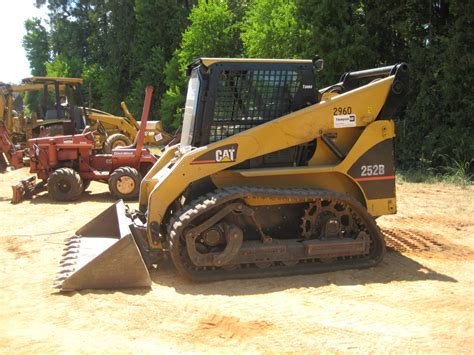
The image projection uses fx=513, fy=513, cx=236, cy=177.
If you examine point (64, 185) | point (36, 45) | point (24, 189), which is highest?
point (36, 45)

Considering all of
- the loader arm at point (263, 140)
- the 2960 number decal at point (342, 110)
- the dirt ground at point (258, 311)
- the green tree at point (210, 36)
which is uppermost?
the green tree at point (210, 36)

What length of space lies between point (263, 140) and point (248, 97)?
0.58 m

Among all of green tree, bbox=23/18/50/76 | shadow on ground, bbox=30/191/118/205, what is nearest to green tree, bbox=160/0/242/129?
shadow on ground, bbox=30/191/118/205

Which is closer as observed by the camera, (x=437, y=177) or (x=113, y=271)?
(x=113, y=271)

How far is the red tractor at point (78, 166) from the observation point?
1012cm

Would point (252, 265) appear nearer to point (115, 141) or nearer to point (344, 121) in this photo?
point (344, 121)

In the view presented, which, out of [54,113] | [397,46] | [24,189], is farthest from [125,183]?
[397,46]

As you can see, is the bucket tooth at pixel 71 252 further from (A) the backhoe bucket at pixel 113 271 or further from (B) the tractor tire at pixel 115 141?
(B) the tractor tire at pixel 115 141

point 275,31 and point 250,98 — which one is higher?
point 275,31

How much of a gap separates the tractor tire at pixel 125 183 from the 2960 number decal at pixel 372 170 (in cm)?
564

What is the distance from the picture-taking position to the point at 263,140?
17.1 ft

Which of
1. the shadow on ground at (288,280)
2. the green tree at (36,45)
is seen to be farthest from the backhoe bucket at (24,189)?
the green tree at (36,45)

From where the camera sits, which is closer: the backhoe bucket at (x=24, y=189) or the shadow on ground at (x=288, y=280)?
the shadow on ground at (x=288, y=280)

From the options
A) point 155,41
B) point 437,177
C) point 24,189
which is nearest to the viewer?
point 24,189
